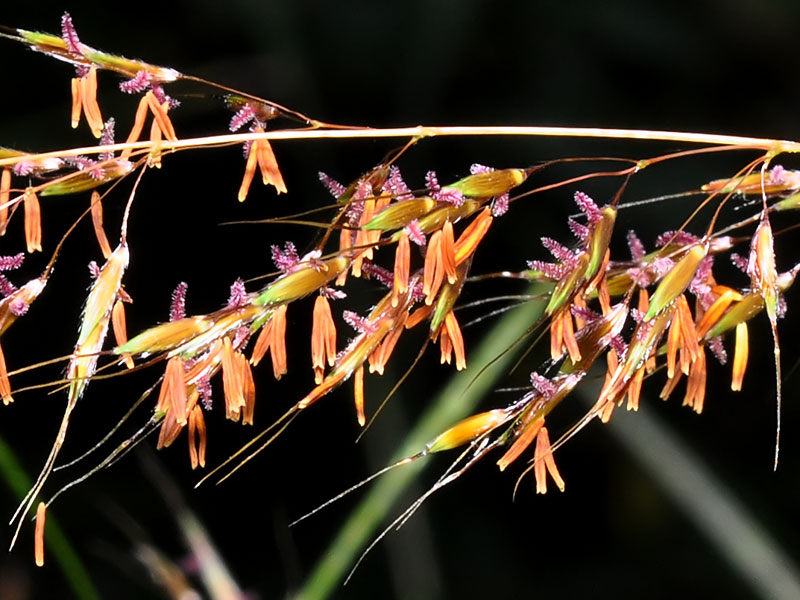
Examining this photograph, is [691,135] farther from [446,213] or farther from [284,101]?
[284,101]

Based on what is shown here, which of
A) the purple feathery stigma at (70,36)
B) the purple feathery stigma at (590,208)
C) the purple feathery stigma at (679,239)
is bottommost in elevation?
the purple feathery stigma at (679,239)

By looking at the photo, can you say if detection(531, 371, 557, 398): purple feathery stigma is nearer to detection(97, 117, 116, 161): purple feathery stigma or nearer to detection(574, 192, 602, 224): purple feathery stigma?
detection(574, 192, 602, 224): purple feathery stigma

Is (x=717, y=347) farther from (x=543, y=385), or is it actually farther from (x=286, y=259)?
(x=286, y=259)

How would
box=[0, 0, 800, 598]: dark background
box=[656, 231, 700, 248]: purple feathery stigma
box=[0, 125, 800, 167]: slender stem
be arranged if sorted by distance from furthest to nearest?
box=[0, 0, 800, 598]: dark background < box=[656, 231, 700, 248]: purple feathery stigma < box=[0, 125, 800, 167]: slender stem

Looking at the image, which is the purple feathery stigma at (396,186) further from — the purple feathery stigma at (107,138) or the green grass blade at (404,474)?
the green grass blade at (404,474)

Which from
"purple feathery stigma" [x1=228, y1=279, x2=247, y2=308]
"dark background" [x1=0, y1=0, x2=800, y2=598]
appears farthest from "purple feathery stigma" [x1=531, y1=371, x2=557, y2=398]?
"dark background" [x1=0, y1=0, x2=800, y2=598]

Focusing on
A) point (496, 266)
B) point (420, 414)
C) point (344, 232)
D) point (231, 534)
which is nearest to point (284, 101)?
point (496, 266)

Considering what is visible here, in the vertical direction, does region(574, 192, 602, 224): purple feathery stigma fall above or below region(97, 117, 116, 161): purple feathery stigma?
below

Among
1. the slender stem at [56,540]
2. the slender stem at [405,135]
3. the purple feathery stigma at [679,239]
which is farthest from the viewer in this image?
the slender stem at [56,540]

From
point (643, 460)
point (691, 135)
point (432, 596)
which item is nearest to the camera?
point (691, 135)

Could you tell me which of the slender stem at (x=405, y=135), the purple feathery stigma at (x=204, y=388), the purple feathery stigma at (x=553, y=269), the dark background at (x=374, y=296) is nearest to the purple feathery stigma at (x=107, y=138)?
the slender stem at (x=405, y=135)

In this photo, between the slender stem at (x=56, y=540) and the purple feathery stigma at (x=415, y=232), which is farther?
the slender stem at (x=56, y=540)
